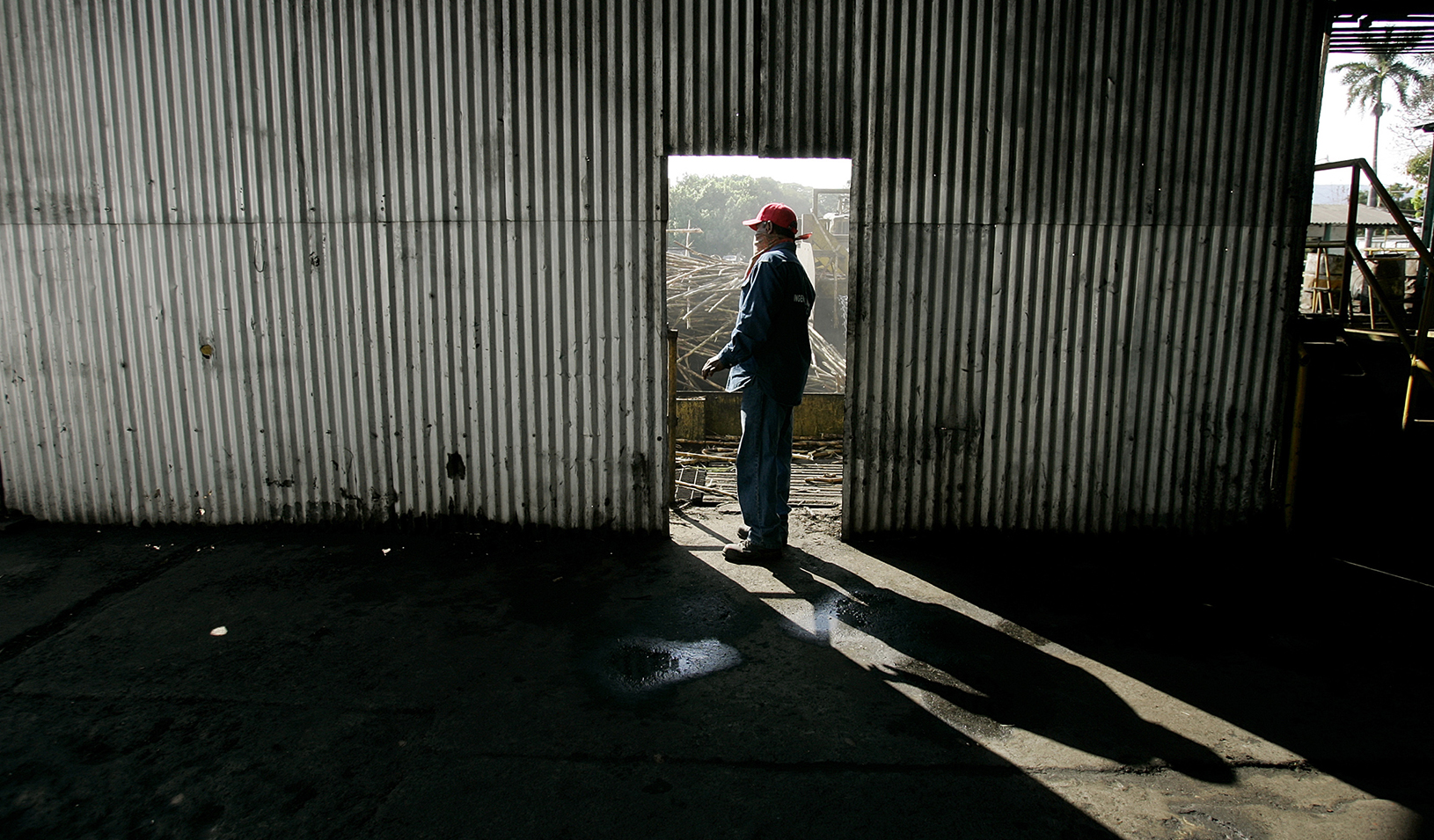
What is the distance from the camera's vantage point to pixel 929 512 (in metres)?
5.61

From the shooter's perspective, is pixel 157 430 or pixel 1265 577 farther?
pixel 157 430

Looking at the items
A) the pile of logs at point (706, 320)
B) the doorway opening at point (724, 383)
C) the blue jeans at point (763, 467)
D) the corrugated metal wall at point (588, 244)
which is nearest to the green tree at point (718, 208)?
the doorway opening at point (724, 383)

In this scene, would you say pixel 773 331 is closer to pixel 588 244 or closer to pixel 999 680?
pixel 588 244

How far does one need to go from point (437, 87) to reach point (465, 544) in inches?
126

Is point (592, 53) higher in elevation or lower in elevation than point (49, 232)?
higher

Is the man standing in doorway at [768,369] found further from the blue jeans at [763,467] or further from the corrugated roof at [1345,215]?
the corrugated roof at [1345,215]

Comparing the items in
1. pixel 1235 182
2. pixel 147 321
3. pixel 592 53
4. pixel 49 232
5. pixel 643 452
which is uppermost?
pixel 592 53

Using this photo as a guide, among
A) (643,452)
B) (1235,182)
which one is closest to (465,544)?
(643,452)

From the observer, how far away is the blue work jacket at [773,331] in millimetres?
4957

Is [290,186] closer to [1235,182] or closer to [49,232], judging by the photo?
[49,232]

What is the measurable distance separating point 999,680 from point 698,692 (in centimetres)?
145

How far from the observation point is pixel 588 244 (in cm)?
528

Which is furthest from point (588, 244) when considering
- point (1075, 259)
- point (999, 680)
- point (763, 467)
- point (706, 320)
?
point (706, 320)

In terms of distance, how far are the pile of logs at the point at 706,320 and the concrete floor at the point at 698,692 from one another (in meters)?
7.26
